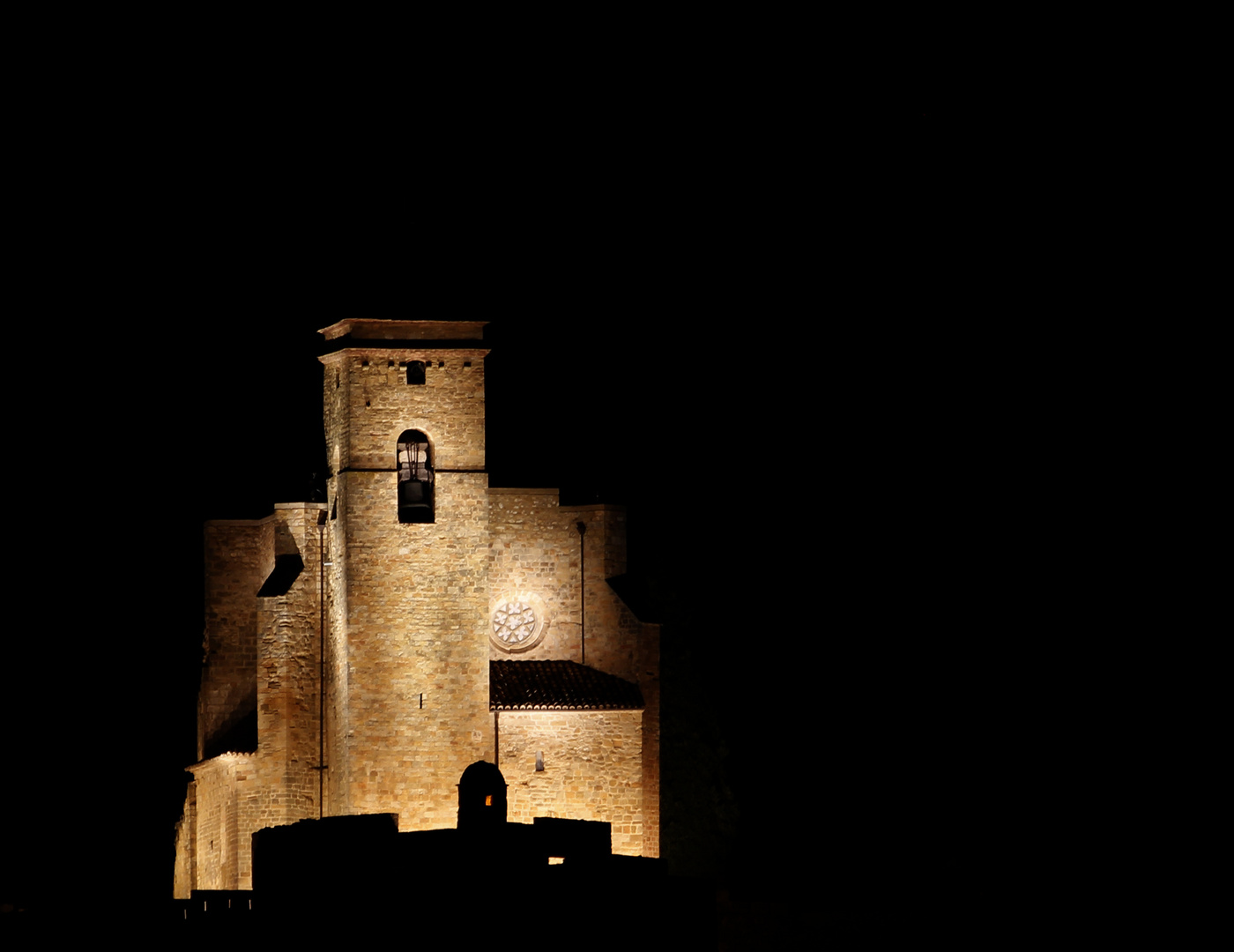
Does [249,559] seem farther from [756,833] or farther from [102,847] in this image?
[756,833]

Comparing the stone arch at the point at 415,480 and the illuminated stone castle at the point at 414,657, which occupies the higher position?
the stone arch at the point at 415,480

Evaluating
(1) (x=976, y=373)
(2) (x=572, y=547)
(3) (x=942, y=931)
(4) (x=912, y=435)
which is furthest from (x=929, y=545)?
(3) (x=942, y=931)

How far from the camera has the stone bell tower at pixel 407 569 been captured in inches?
939

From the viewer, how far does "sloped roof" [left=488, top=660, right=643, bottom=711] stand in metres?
24.3

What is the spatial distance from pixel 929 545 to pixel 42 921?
22.9 meters

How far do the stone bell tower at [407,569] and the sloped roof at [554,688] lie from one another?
565 mm

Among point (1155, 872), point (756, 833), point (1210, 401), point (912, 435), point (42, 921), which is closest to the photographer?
point (42, 921)

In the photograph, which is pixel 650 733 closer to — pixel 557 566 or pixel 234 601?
pixel 557 566

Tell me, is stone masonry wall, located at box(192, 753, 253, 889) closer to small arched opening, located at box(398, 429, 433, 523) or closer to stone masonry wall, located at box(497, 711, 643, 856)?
stone masonry wall, located at box(497, 711, 643, 856)

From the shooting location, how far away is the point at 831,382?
110ft

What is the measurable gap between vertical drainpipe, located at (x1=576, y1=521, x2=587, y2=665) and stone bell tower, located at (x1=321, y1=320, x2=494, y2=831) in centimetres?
214

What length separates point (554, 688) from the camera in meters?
24.8

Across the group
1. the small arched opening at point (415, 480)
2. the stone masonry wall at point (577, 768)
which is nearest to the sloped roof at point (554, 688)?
the stone masonry wall at point (577, 768)

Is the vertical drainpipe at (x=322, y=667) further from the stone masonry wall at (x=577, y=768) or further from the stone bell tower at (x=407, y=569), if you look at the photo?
the stone masonry wall at (x=577, y=768)
